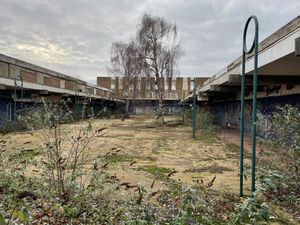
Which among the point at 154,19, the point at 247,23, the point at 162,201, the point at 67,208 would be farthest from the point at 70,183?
the point at 154,19

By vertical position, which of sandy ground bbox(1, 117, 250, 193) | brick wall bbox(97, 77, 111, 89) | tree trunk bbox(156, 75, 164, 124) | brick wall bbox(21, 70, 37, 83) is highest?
brick wall bbox(97, 77, 111, 89)

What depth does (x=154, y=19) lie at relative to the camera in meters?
23.1

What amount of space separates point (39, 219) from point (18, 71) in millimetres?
13222

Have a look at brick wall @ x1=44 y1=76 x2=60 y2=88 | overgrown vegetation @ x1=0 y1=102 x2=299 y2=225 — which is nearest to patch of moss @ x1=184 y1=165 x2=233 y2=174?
overgrown vegetation @ x1=0 y1=102 x2=299 y2=225

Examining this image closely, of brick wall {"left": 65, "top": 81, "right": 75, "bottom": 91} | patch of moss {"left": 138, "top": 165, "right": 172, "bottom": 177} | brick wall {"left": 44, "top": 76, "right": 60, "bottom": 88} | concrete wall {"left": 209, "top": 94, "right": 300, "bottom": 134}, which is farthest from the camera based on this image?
brick wall {"left": 65, "top": 81, "right": 75, "bottom": 91}

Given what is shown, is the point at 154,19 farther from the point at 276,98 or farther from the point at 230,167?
the point at 230,167

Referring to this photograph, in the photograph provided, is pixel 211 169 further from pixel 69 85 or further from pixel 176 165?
pixel 69 85

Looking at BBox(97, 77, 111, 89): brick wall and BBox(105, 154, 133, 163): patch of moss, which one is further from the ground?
BBox(97, 77, 111, 89): brick wall

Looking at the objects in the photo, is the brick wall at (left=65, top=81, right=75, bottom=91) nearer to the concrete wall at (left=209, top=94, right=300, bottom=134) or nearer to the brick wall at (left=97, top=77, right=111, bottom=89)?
the concrete wall at (left=209, top=94, right=300, bottom=134)

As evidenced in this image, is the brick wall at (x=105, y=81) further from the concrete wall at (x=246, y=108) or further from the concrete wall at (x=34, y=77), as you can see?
the concrete wall at (x=246, y=108)

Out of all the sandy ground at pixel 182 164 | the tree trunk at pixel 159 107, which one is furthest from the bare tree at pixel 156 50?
the sandy ground at pixel 182 164

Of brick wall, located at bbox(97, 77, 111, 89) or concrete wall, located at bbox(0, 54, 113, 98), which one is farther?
brick wall, located at bbox(97, 77, 111, 89)

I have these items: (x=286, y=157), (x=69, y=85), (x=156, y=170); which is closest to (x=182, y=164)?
(x=156, y=170)

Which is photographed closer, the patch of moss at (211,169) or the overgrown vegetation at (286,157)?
the overgrown vegetation at (286,157)
